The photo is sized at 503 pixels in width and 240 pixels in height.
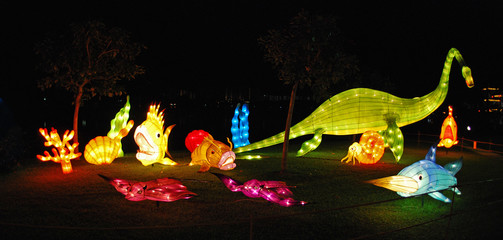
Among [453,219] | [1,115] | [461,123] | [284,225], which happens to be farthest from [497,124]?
[1,115]

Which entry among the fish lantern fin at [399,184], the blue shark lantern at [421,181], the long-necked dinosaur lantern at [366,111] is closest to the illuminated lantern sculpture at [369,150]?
the long-necked dinosaur lantern at [366,111]

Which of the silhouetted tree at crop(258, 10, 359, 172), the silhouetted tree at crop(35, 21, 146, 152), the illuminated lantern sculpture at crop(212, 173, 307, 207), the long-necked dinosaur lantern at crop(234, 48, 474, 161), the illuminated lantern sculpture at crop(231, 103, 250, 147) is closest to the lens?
the illuminated lantern sculpture at crop(212, 173, 307, 207)

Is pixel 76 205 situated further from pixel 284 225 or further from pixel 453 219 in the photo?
pixel 453 219


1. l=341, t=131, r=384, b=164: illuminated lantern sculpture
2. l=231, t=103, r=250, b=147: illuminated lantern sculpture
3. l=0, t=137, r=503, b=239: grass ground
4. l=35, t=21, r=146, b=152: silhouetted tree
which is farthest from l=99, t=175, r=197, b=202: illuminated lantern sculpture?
l=231, t=103, r=250, b=147: illuminated lantern sculpture

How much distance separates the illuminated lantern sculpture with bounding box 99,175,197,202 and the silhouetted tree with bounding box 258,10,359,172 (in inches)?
191

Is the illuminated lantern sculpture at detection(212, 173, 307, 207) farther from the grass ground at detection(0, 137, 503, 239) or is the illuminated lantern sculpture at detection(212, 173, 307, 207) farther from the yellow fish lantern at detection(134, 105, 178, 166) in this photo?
the yellow fish lantern at detection(134, 105, 178, 166)

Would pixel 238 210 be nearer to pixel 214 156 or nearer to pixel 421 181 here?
pixel 421 181

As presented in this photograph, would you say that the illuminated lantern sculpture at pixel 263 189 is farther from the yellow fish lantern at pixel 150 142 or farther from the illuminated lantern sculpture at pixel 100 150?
the illuminated lantern sculpture at pixel 100 150

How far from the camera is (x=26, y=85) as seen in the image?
24344mm

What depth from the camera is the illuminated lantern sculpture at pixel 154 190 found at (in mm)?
6798

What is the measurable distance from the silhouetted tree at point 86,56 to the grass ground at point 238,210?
9.41 feet

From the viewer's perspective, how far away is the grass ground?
18.8 feet

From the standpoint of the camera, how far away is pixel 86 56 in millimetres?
12367

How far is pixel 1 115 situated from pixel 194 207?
10.3 m
